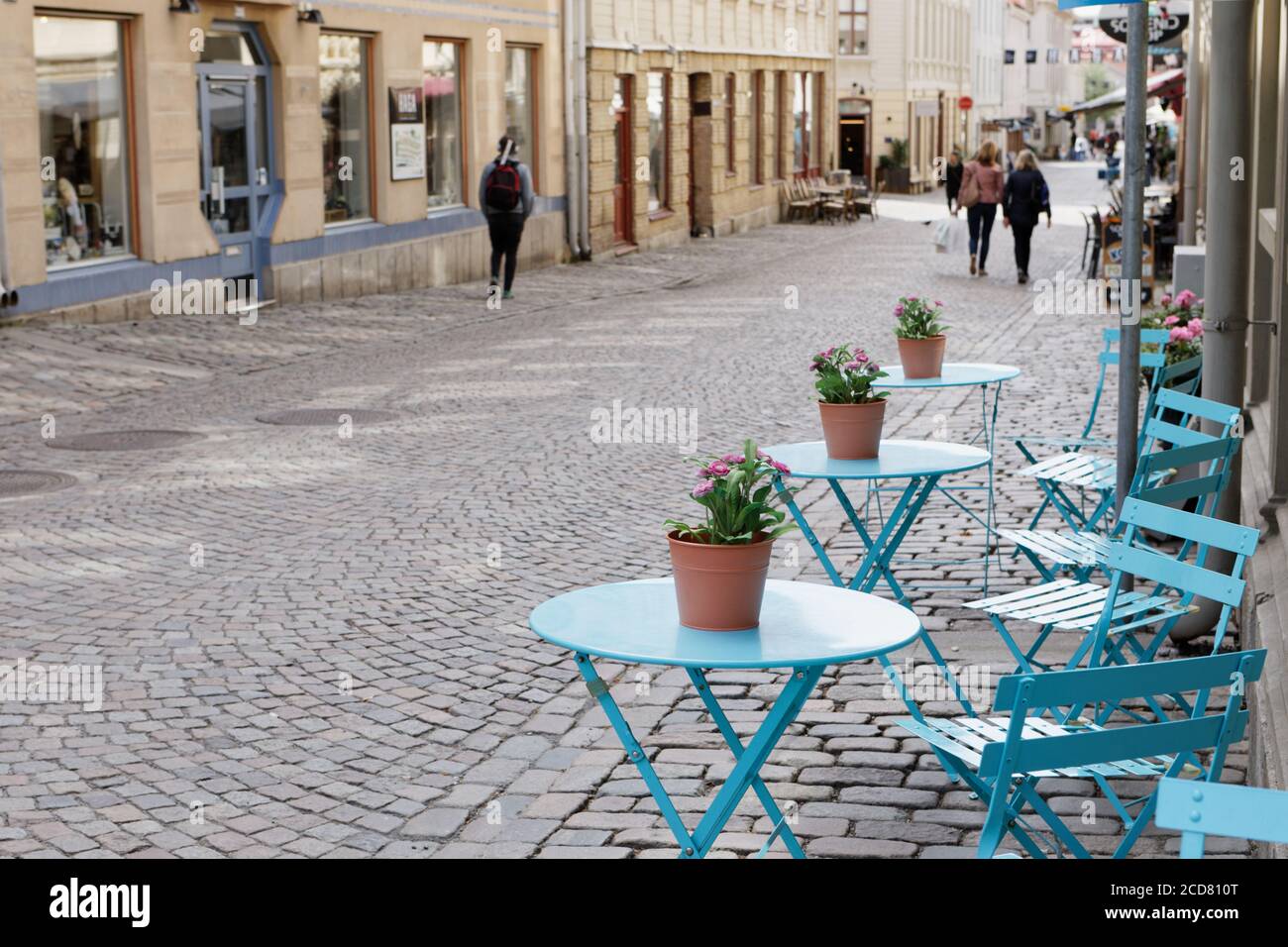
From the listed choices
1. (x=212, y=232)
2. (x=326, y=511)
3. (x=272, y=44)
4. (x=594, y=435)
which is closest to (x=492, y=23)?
(x=272, y=44)

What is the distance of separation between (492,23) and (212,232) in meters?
7.98

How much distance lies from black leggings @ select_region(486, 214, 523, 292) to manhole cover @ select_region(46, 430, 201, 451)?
1008 cm

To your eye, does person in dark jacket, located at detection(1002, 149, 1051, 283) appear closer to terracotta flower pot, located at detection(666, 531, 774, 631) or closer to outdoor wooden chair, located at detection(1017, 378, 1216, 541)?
outdoor wooden chair, located at detection(1017, 378, 1216, 541)

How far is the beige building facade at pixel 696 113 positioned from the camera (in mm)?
29547

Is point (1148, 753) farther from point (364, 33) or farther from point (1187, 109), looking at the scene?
point (364, 33)

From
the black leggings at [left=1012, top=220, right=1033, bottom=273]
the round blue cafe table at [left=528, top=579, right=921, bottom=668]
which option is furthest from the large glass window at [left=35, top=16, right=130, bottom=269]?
the round blue cafe table at [left=528, top=579, right=921, bottom=668]

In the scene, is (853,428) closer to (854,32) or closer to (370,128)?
(370,128)

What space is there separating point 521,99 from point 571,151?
1334 mm

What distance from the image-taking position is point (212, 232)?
1933 cm

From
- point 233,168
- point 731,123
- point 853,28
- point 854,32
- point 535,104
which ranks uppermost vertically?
point 853,28

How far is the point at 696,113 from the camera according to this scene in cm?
3584

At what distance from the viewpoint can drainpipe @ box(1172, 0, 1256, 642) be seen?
716 cm

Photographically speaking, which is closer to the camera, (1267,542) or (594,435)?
(1267,542)

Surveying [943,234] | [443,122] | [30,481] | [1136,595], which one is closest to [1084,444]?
[1136,595]
